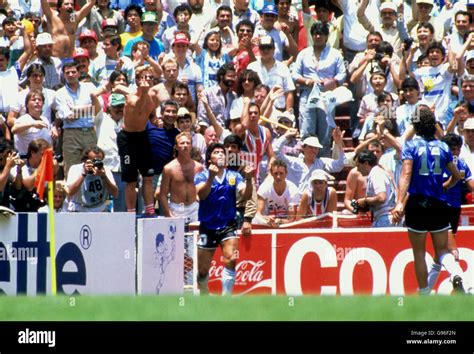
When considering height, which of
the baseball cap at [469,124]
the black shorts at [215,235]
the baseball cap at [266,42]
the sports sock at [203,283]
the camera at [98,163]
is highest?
the baseball cap at [266,42]

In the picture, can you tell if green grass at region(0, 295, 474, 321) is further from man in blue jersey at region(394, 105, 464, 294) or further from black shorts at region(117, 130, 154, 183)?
black shorts at region(117, 130, 154, 183)

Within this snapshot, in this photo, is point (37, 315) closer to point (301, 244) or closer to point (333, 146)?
point (301, 244)

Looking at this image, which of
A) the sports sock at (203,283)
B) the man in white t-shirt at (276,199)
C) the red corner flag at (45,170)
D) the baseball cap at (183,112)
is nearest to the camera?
the red corner flag at (45,170)

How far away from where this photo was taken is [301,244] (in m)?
17.5

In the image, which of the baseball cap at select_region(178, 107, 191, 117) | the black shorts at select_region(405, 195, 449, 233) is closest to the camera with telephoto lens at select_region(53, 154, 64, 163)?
the baseball cap at select_region(178, 107, 191, 117)

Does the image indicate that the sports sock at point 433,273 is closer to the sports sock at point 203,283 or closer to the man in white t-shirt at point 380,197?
the man in white t-shirt at point 380,197

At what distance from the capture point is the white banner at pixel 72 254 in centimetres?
1396

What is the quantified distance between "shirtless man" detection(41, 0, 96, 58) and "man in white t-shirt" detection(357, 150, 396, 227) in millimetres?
5504

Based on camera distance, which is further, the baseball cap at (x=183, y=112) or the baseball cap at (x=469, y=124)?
the baseball cap at (x=183, y=112)

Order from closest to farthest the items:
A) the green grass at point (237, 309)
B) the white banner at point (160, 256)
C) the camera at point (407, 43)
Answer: the green grass at point (237, 309)
the white banner at point (160, 256)
the camera at point (407, 43)

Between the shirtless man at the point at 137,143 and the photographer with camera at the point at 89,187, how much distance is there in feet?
0.91

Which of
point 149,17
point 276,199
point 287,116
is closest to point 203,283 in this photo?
point 276,199

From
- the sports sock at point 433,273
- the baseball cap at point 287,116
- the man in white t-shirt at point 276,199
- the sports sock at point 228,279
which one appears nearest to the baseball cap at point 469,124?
the man in white t-shirt at point 276,199

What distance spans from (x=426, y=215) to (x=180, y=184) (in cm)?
393
